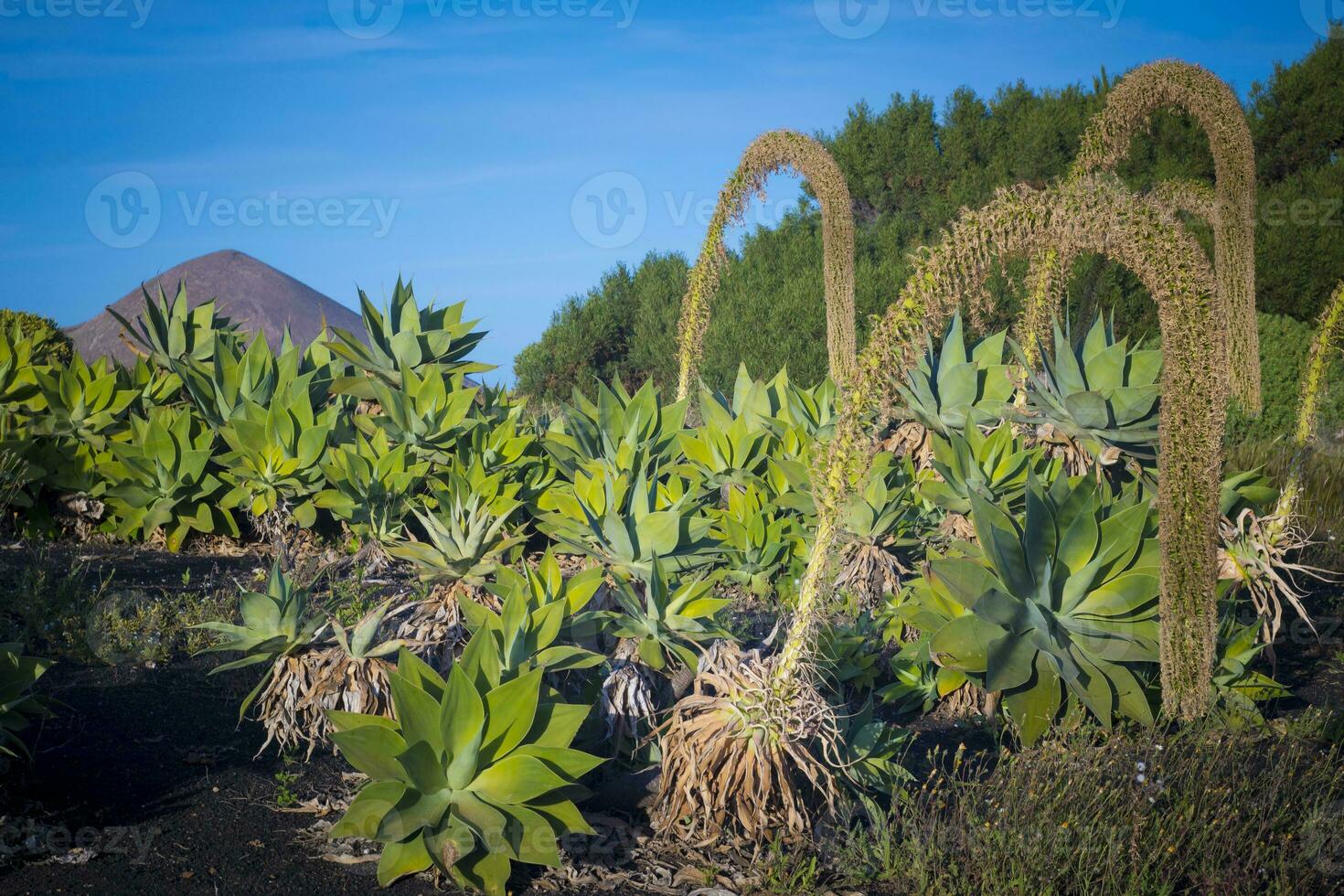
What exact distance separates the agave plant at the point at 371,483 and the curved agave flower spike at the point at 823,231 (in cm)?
214

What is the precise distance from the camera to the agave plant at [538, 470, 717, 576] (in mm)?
4250

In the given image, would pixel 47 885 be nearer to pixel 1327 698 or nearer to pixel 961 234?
pixel 961 234

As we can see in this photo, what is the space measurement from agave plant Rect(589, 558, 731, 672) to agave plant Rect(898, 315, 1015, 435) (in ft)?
8.39

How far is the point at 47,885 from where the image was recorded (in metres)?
2.82

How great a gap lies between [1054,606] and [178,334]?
6534 millimetres

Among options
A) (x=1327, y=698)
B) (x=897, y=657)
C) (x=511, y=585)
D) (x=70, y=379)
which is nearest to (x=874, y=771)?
(x=897, y=657)

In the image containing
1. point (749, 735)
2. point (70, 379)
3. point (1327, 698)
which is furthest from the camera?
point (70, 379)

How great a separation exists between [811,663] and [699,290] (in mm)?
4657

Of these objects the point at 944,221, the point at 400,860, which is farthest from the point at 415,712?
the point at 944,221

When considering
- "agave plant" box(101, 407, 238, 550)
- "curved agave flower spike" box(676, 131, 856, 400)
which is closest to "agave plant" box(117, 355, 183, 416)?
"agave plant" box(101, 407, 238, 550)

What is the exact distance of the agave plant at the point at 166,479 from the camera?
6.54m

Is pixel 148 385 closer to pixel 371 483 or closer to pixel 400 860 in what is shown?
pixel 371 483

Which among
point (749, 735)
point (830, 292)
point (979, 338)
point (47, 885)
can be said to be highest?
point (830, 292)

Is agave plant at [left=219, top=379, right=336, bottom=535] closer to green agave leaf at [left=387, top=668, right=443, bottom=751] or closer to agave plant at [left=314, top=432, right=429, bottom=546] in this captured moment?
agave plant at [left=314, top=432, right=429, bottom=546]
